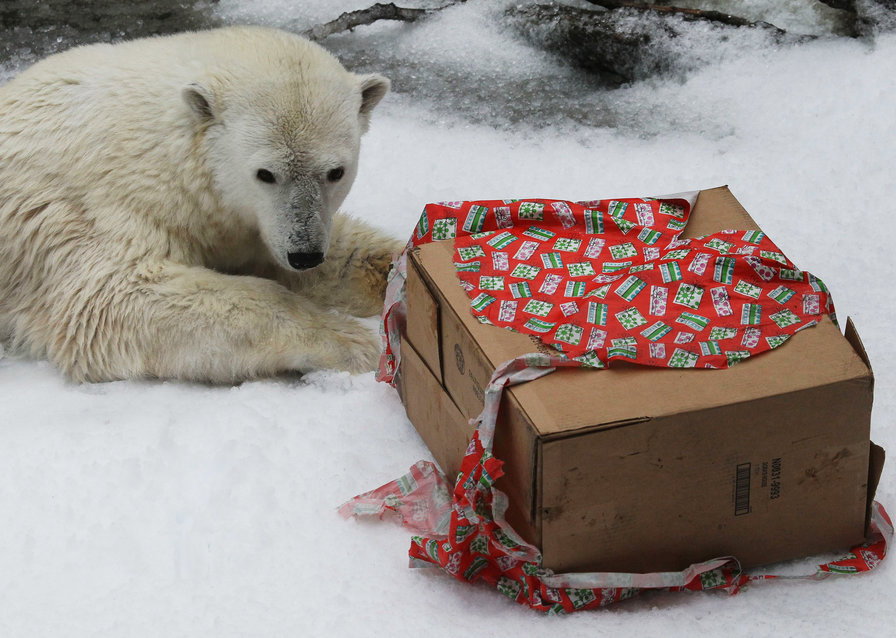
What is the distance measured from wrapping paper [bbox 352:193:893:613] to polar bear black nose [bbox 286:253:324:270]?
0.41 meters

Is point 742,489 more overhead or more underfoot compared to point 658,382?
more underfoot

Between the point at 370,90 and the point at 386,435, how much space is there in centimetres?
101

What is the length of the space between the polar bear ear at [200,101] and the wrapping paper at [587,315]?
0.67 m

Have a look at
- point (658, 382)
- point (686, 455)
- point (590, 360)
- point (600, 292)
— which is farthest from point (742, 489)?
point (600, 292)

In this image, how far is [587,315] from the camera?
80.4 inches

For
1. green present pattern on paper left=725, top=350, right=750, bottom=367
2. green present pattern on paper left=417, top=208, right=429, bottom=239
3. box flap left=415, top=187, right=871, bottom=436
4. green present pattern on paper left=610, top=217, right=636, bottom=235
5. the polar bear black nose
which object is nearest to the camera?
box flap left=415, top=187, right=871, bottom=436

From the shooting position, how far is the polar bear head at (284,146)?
262 cm

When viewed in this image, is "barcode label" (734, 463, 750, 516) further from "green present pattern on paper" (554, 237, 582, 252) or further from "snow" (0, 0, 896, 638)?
"green present pattern on paper" (554, 237, 582, 252)

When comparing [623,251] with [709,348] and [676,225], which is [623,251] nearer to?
[676,225]

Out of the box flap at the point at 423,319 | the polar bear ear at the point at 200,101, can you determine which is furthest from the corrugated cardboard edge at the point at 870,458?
the polar bear ear at the point at 200,101

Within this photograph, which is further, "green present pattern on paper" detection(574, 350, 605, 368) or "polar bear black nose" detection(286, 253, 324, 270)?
"polar bear black nose" detection(286, 253, 324, 270)

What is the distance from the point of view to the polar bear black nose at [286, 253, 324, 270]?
2715mm

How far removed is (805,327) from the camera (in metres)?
2.02

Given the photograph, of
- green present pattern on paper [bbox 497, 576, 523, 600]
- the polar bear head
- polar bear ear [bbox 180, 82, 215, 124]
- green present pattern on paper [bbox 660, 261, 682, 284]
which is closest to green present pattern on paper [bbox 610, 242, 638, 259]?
green present pattern on paper [bbox 660, 261, 682, 284]
